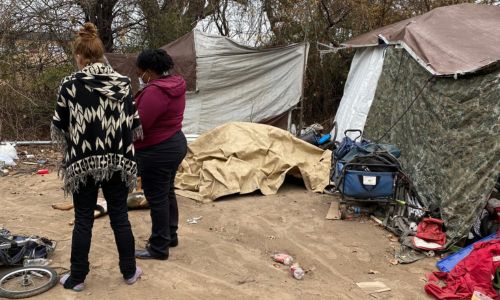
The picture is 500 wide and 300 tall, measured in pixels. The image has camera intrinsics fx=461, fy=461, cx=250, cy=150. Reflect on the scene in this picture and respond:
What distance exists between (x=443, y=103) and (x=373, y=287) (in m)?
2.35

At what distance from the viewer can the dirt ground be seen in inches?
134

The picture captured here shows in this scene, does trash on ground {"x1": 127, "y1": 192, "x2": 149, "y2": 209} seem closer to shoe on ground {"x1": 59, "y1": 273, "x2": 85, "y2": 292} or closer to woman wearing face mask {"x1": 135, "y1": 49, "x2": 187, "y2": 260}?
woman wearing face mask {"x1": 135, "y1": 49, "x2": 187, "y2": 260}

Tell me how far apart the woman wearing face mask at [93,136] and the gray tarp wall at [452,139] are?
3088mm

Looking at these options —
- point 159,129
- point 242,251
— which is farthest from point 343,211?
point 159,129

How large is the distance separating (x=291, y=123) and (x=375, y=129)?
7.00 feet

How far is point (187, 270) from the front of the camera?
12.0ft

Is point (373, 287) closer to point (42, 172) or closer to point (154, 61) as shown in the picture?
point (154, 61)

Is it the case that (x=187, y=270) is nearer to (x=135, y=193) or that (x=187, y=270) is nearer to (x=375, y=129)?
(x=135, y=193)

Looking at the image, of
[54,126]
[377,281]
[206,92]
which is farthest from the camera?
[206,92]

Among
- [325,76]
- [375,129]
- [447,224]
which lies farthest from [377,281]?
[325,76]

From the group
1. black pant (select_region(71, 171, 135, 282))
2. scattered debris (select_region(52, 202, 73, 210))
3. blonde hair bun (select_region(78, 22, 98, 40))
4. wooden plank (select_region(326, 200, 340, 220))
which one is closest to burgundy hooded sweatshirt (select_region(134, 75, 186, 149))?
black pant (select_region(71, 171, 135, 282))

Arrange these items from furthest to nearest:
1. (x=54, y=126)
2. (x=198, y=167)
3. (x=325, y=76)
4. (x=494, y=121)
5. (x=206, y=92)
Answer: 1. (x=325, y=76)
2. (x=206, y=92)
3. (x=198, y=167)
4. (x=494, y=121)
5. (x=54, y=126)

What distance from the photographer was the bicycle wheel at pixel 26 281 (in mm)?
3109

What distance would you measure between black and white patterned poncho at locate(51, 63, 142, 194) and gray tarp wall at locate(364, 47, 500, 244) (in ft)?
10.3
